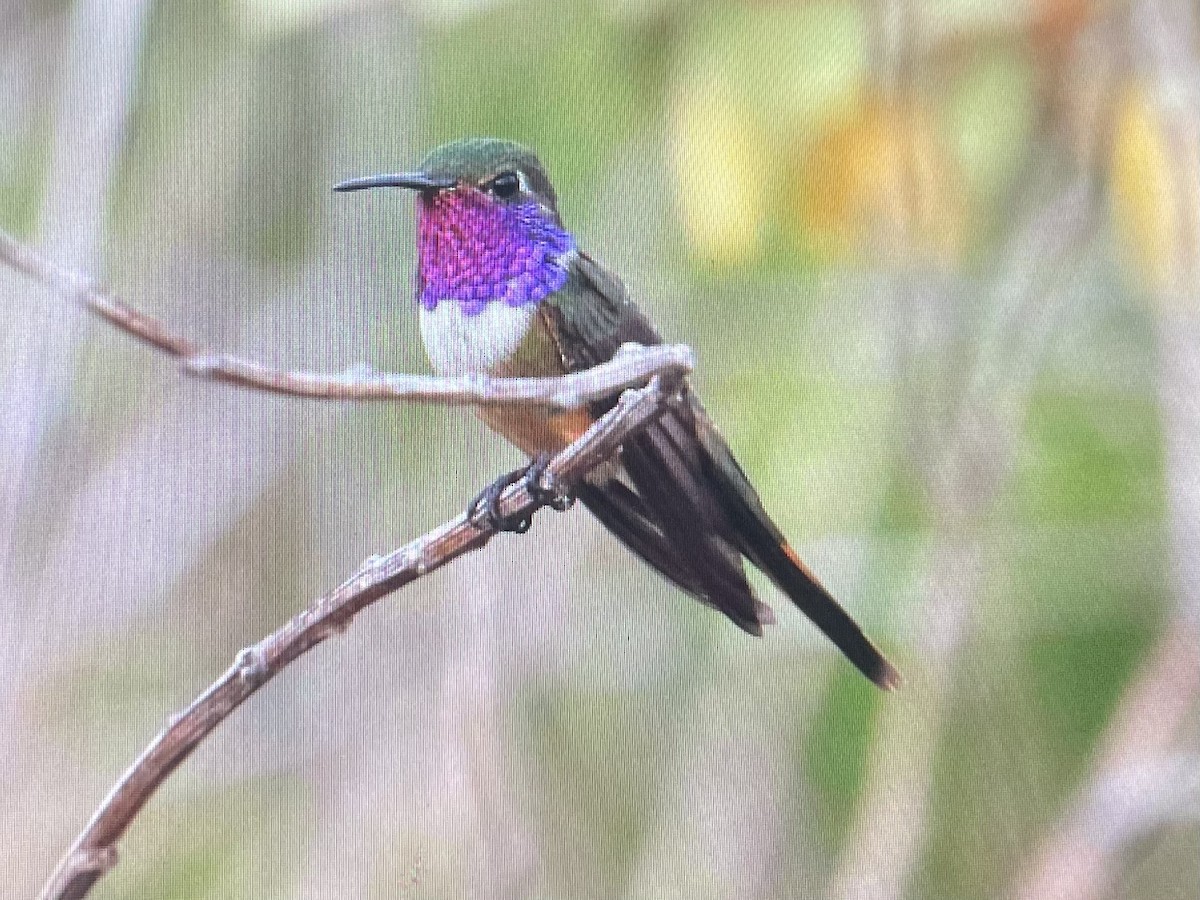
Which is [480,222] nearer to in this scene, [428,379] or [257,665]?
[428,379]

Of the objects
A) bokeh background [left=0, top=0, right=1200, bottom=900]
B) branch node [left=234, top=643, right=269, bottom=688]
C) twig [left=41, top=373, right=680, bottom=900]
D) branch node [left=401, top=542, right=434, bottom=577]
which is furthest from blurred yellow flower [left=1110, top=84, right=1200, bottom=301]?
branch node [left=234, top=643, right=269, bottom=688]

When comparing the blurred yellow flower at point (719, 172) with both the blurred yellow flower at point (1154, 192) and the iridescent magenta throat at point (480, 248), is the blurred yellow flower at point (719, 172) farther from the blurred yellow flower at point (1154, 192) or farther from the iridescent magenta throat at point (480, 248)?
the blurred yellow flower at point (1154, 192)

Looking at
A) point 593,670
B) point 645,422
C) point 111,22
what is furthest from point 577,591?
point 111,22

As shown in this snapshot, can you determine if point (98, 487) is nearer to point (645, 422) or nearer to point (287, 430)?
point (287, 430)

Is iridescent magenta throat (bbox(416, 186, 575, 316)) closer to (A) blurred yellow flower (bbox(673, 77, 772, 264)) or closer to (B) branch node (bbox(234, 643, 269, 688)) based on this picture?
(A) blurred yellow flower (bbox(673, 77, 772, 264))

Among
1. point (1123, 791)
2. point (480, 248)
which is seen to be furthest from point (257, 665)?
point (1123, 791)

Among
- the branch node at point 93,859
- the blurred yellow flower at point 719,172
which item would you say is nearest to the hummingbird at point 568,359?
the blurred yellow flower at point 719,172

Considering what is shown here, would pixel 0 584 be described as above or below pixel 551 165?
below

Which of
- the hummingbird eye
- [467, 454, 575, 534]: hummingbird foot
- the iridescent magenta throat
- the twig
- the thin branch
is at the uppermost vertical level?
the hummingbird eye
